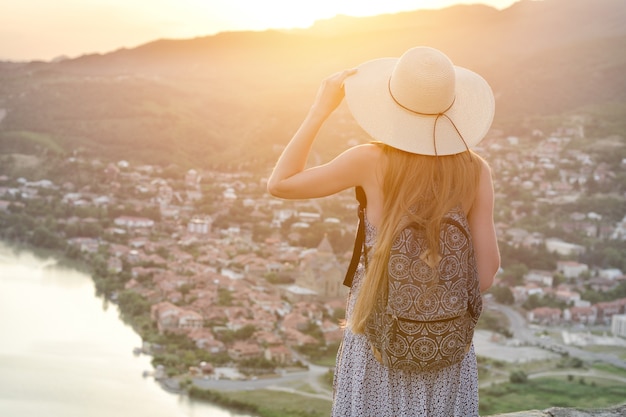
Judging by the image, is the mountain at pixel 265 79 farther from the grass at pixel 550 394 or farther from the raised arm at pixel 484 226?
→ the raised arm at pixel 484 226

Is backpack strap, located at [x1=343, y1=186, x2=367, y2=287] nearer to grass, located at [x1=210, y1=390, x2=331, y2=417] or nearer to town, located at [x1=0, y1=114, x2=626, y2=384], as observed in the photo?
grass, located at [x1=210, y1=390, x2=331, y2=417]

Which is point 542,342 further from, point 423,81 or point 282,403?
point 423,81

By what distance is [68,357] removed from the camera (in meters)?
8.02

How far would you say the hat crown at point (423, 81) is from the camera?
79 centimetres

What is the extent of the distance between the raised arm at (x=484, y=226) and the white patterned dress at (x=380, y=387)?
0.11 m

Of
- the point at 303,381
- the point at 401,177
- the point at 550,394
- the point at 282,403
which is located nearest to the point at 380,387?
the point at 401,177

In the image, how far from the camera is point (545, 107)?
795 inches

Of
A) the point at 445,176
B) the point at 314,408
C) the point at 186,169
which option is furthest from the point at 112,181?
the point at 445,176

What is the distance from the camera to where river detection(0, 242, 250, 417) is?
6.50m

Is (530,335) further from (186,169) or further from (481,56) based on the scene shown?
(481,56)

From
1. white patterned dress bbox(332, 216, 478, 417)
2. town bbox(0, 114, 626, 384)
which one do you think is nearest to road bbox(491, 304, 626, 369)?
town bbox(0, 114, 626, 384)

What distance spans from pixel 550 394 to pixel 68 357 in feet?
16.0

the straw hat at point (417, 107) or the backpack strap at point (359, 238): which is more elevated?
the straw hat at point (417, 107)

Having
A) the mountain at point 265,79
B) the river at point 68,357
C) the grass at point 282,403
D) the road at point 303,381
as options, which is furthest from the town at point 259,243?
the mountain at point 265,79
